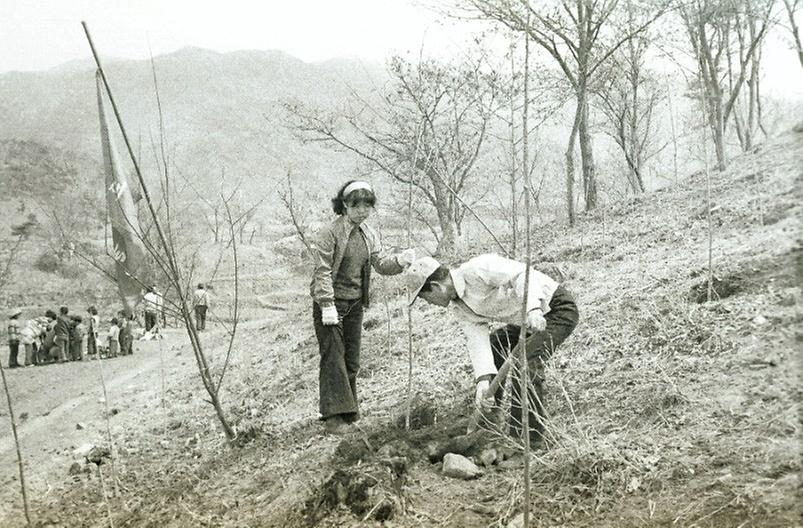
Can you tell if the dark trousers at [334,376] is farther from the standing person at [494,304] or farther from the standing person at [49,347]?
the standing person at [49,347]

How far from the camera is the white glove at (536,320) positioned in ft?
10.6

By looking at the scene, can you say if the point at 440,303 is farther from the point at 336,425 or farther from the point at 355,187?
the point at 336,425

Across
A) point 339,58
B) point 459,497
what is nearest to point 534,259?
point 459,497

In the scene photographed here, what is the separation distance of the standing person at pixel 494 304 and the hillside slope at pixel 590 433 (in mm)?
289

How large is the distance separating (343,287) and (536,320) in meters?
1.56

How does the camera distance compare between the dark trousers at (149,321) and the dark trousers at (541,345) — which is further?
the dark trousers at (149,321)

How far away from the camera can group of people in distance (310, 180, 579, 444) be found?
352 cm

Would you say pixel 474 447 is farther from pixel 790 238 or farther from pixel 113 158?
pixel 113 158

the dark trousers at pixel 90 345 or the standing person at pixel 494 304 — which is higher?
the standing person at pixel 494 304

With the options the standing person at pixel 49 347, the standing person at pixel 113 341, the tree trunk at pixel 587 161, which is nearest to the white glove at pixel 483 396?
the tree trunk at pixel 587 161

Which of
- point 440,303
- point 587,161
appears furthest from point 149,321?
point 440,303

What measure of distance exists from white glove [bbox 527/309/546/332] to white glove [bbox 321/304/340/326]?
4.45 feet

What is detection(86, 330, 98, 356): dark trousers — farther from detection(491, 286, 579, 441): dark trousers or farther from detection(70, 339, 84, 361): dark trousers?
detection(491, 286, 579, 441): dark trousers

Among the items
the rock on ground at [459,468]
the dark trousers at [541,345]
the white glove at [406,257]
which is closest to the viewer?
the rock on ground at [459,468]
